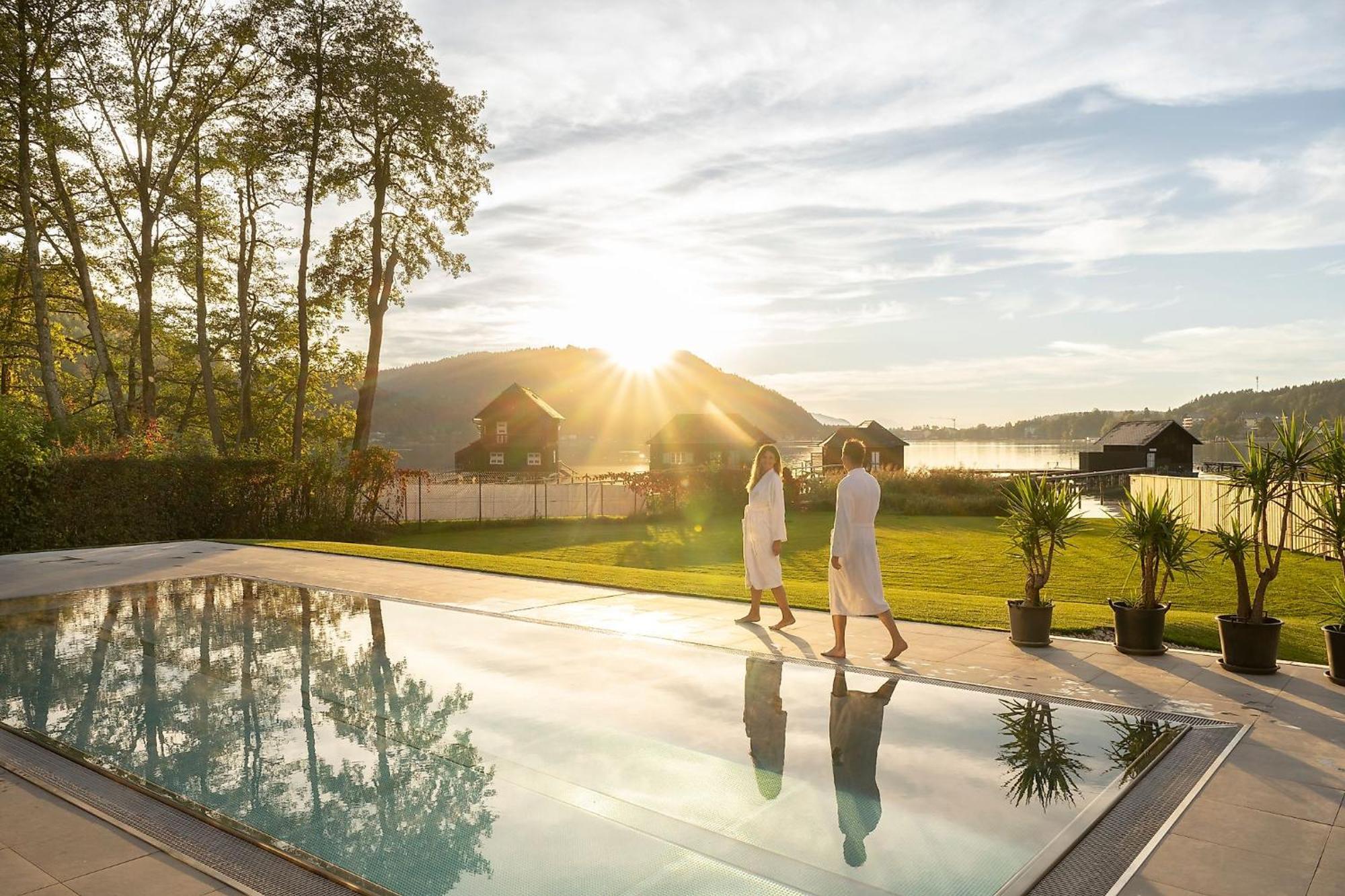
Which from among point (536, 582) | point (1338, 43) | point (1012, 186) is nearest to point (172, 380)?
point (536, 582)

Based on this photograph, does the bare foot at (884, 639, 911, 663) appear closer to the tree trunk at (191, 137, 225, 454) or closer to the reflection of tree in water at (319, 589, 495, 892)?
the reflection of tree in water at (319, 589, 495, 892)

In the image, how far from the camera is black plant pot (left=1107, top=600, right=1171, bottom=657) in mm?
7098

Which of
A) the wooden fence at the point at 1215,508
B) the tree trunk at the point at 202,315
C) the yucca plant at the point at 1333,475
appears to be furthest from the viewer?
the tree trunk at the point at 202,315

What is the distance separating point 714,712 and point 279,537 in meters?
17.6

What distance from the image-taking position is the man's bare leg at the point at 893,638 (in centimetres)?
695

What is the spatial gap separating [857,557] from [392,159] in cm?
2337

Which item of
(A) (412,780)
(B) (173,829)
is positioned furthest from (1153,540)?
(B) (173,829)

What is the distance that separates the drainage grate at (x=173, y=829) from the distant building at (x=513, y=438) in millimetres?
61361

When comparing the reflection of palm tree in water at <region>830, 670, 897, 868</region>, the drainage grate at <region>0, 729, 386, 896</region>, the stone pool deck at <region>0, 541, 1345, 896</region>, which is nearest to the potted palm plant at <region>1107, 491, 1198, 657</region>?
the stone pool deck at <region>0, 541, 1345, 896</region>

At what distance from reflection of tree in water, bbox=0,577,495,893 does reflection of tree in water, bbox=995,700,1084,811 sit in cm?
274

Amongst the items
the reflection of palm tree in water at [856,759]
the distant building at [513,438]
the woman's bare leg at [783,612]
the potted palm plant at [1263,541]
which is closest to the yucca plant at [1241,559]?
the potted palm plant at [1263,541]

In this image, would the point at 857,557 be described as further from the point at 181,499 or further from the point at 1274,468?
the point at 181,499

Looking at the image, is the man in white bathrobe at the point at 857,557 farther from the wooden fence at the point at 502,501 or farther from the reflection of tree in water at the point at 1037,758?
the wooden fence at the point at 502,501

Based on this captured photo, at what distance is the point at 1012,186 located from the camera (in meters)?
13.7
